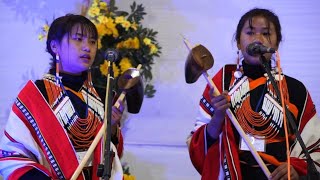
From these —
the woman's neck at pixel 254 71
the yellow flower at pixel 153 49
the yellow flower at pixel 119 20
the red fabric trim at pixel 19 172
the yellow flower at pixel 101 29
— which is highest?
the yellow flower at pixel 119 20

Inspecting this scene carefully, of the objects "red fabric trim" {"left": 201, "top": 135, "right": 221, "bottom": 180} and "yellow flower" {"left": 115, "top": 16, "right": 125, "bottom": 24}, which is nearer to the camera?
"red fabric trim" {"left": 201, "top": 135, "right": 221, "bottom": 180}

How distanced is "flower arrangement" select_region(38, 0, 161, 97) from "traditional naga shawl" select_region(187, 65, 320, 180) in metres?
0.84

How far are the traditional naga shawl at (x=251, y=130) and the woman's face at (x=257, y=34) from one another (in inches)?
3.2

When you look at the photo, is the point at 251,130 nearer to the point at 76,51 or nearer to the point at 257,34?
the point at 257,34

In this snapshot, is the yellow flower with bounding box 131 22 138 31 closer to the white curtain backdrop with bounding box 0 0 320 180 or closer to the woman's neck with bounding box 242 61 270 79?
the white curtain backdrop with bounding box 0 0 320 180

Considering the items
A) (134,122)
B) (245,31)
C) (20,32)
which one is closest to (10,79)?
(20,32)

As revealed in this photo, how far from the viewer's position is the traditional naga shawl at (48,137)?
1.89 metres

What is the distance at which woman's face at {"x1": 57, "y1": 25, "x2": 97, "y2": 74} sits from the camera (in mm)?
2051

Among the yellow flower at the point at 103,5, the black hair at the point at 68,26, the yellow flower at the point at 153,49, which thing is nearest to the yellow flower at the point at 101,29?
the yellow flower at the point at 103,5

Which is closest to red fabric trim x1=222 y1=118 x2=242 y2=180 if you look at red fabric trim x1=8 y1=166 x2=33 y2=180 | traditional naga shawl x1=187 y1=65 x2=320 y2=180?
traditional naga shawl x1=187 y1=65 x2=320 y2=180

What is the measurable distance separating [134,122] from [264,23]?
1263 millimetres

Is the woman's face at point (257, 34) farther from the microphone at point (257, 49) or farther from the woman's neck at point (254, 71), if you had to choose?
the microphone at point (257, 49)

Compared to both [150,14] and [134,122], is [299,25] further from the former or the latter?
[134,122]

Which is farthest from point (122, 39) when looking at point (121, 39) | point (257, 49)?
point (257, 49)
